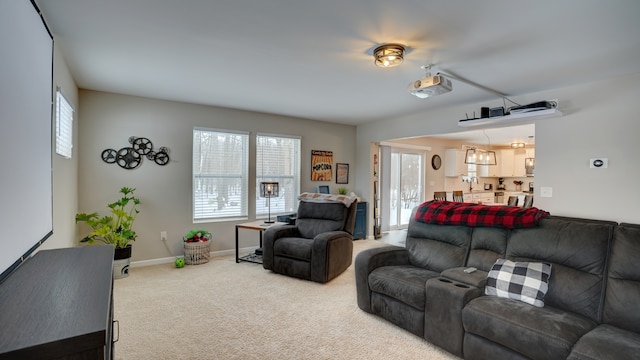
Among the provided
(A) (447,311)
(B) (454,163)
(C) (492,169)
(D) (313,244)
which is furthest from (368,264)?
(C) (492,169)

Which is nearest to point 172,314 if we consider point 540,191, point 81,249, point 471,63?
point 81,249

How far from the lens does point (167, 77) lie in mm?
3676

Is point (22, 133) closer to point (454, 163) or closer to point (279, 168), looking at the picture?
point (279, 168)

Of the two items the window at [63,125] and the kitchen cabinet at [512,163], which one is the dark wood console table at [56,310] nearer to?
the window at [63,125]

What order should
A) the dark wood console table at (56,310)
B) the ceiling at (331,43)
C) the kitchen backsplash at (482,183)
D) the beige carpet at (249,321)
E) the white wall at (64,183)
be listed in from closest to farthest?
1. the dark wood console table at (56,310)
2. the ceiling at (331,43)
3. the beige carpet at (249,321)
4. the white wall at (64,183)
5. the kitchen backsplash at (482,183)

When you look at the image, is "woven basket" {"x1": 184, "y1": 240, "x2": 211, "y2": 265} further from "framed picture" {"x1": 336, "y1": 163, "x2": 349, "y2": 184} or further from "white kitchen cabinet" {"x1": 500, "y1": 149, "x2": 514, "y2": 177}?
"white kitchen cabinet" {"x1": 500, "y1": 149, "x2": 514, "y2": 177}

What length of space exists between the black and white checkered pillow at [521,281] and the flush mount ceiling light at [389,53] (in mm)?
1943

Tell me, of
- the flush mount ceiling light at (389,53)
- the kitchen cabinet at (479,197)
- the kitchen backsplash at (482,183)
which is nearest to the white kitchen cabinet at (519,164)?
the kitchen backsplash at (482,183)

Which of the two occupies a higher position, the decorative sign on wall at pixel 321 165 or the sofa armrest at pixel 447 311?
the decorative sign on wall at pixel 321 165

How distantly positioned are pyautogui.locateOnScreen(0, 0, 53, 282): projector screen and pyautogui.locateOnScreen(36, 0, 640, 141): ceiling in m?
0.61

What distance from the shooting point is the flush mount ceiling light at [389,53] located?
272cm

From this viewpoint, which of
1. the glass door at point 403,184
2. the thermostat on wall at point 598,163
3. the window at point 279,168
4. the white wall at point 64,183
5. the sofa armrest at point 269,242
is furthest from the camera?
the glass door at point 403,184

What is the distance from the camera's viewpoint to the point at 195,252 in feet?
15.2

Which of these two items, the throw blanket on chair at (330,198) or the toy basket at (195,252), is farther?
the toy basket at (195,252)
